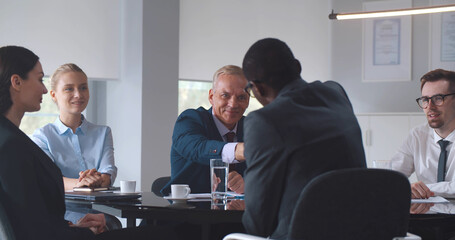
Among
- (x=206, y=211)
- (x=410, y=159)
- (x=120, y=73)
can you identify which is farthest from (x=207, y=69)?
(x=206, y=211)

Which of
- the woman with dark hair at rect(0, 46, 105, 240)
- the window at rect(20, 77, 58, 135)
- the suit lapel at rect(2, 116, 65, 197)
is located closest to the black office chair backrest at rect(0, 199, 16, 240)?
the woman with dark hair at rect(0, 46, 105, 240)

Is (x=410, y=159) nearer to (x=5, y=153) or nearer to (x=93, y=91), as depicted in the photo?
(x=5, y=153)

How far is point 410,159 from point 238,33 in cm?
308

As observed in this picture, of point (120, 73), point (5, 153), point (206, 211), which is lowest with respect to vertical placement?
point (206, 211)

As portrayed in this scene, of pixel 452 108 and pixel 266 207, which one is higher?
pixel 452 108

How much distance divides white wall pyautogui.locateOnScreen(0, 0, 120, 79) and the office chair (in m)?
3.77

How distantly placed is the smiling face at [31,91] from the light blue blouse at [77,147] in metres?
1.03

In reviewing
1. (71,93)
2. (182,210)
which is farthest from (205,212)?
(71,93)

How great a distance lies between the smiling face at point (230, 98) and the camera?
3.27 m

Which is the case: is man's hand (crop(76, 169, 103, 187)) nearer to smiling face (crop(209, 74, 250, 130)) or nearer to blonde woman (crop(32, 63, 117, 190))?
blonde woman (crop(32, 63, 117, 190))

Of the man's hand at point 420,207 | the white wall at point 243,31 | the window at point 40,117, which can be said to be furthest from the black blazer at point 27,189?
the white wall at point 243,31

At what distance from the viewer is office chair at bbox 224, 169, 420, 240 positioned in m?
1.73

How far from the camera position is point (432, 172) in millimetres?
3627

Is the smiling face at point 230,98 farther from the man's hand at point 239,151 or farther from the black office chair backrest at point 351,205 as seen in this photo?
the black office chair backrest at point 351,205
